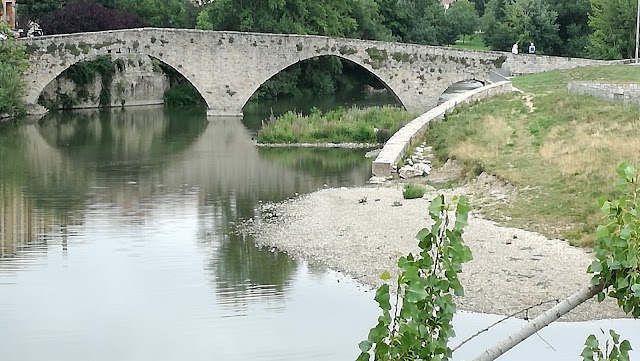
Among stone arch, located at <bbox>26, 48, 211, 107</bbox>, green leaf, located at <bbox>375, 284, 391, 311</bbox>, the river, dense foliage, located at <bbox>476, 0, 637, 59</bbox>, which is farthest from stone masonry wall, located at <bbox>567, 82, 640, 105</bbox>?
green leaf, located at <bbox>375, 284, 391, 311</bbox>

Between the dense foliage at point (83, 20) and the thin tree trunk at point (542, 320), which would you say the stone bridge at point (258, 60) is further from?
the thin tree trunk at point (542, 320)

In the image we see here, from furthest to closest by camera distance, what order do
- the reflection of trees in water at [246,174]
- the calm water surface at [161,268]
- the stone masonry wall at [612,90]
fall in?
the stone masonry wall at [612,90] < the reflection of trees in water at [246,174] < the calm water surface at [161,268]

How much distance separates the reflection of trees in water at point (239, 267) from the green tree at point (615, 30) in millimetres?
26495

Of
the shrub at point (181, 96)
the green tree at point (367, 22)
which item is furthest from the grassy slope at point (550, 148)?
the green tree at point (367, 22)

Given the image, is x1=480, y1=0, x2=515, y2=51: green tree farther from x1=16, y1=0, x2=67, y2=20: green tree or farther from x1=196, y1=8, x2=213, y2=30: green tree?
x1=16, y1=0, x2=67, y2=20: green tree

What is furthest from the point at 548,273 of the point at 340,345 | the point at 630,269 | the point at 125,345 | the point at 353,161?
the point at 353,161

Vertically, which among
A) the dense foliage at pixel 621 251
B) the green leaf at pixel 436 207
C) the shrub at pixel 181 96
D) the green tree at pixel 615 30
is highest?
the green tree at pixel 615 30

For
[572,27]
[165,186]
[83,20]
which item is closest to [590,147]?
[165,186]

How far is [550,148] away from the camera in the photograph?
17531 millimetres

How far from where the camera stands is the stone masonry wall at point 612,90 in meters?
21.0

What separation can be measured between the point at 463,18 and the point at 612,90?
3262cm

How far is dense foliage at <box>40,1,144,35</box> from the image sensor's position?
37.2 meters

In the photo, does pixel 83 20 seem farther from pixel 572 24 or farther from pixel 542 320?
pixel 542 320

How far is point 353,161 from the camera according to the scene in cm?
2162
